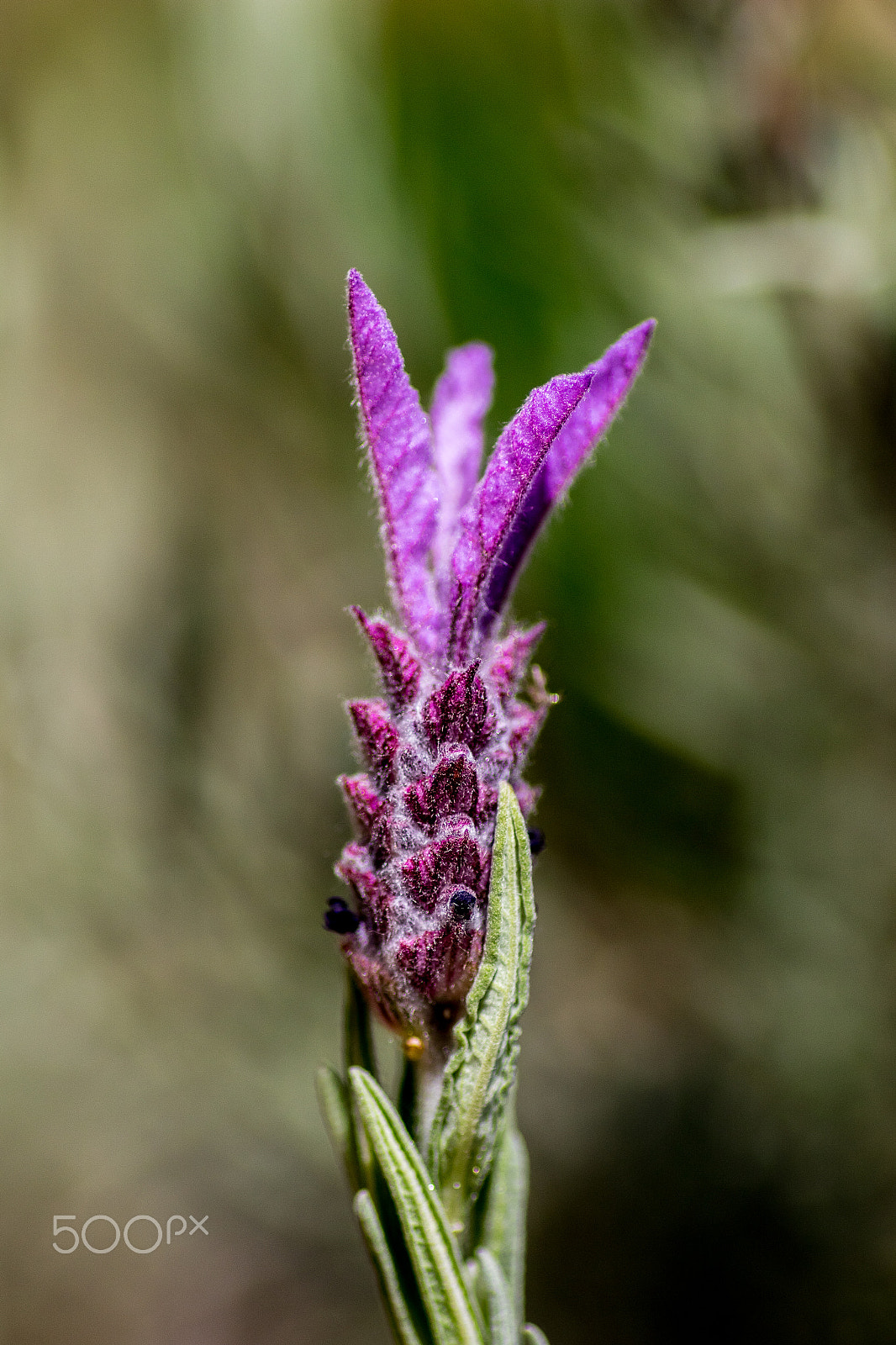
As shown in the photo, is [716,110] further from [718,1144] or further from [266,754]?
[718,1144]

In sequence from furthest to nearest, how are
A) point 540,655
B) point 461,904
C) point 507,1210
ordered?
point 540,655
point 507,1210
point 461,904

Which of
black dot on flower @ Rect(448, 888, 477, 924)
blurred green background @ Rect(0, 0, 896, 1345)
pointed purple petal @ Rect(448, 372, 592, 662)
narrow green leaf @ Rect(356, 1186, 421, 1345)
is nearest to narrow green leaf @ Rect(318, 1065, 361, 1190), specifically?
narrow green leaf @ Rect(356, 1186, 421, 1345)

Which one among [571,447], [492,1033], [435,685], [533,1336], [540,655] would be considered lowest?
[533,1336]

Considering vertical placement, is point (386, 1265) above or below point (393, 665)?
below

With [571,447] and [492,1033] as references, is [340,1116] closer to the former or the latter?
[492,1033]

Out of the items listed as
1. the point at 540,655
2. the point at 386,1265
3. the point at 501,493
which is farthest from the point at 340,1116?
the point at 540,655

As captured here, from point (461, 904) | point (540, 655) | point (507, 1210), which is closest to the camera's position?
point (461, 904)

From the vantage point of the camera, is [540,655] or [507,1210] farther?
[540,655]

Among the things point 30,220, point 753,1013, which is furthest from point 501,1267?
point 30,220
